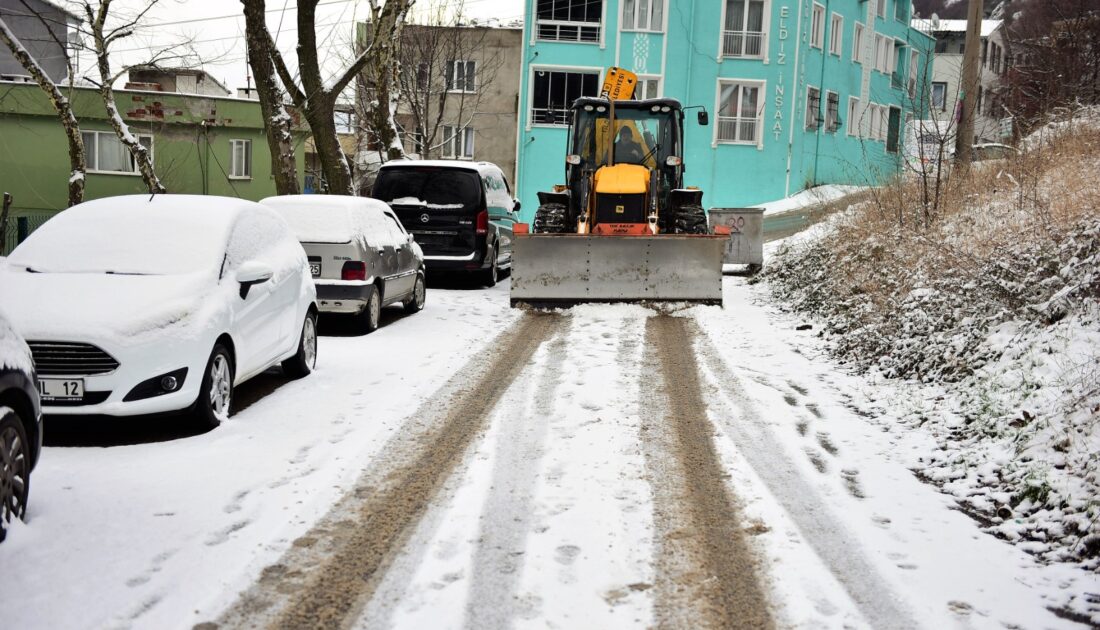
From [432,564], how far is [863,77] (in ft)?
146

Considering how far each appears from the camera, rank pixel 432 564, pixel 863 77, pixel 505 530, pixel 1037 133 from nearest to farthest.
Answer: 1. pixel 432 564
2. pixel 505 530
3. pixel 1037 133
4. pixel 863 77

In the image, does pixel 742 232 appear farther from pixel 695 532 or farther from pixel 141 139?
pixel 141 139

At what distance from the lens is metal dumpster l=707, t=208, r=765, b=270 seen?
18.9 meters

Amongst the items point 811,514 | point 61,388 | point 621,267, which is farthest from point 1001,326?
point 61,388

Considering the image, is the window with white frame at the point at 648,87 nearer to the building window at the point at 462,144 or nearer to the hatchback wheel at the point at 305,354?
the building window at the point at 462,144

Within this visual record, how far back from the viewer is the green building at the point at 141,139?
3616 cm

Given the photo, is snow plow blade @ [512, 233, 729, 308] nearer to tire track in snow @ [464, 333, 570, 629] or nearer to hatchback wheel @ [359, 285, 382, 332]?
hatchback wheel @ [359, 285, 382, 332]

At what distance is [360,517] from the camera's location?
536cm

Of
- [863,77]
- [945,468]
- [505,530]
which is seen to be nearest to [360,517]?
[505,530]

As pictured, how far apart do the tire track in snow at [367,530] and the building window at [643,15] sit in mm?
32085

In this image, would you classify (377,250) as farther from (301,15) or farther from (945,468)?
(301,15)

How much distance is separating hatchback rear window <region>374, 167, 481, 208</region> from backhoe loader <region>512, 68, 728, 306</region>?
1558 mm

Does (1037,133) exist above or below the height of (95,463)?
above

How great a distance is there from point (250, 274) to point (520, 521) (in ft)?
11.8
